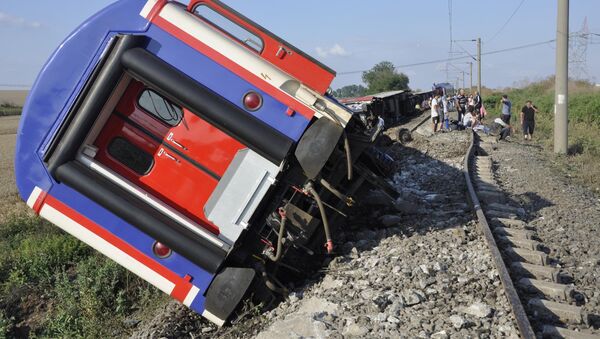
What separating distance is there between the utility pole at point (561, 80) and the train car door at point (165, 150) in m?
11.3

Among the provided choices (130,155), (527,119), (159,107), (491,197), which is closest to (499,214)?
(491,197)

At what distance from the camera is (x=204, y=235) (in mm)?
4887

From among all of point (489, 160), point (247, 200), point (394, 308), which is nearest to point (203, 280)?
point (247, 200)

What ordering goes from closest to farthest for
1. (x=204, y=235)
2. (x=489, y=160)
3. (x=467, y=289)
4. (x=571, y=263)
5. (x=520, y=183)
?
(x=467, y=289) < (x=204, y=235) < (x=571, y=263) < (x=520, y=183) < (x=489, y=160)

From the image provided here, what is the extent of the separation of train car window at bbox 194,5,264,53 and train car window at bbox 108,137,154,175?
4.61 feet

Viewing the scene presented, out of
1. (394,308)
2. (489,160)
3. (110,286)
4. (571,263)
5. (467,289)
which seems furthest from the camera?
(489,160)

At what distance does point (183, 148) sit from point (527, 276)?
336 cm

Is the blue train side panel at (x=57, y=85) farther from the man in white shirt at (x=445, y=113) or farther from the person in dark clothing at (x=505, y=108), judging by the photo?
the man in white shirt at (x=445, y=113)

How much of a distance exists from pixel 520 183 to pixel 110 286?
6.83m

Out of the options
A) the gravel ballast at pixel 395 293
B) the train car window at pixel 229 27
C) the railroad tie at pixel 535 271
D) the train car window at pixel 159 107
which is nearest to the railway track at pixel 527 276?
the railroad tie at pixel 535 271

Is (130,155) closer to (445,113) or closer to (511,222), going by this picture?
(511,222)

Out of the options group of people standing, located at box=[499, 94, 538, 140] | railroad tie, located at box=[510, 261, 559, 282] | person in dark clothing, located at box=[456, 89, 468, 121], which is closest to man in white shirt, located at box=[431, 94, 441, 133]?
group of people standing, located at box=[499, 94, 538, 140]

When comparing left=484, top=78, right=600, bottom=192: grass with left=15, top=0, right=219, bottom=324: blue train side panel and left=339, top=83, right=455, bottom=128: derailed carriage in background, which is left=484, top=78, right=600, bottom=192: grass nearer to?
left=339, top=83, right=455, bottom=128: derailed carriage in background

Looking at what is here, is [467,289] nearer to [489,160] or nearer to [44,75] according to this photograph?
[44,75]
